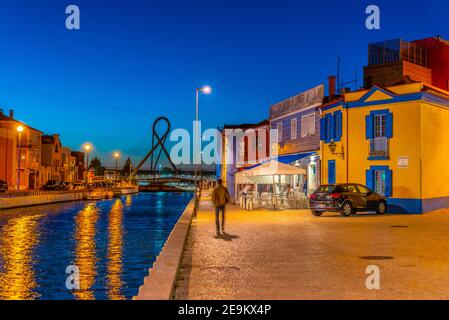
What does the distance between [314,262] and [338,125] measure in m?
20.5

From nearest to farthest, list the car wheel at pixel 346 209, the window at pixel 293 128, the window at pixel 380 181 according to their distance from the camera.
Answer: the car wheel at pixel 346 209
the window at pixel 380 181
the window at pixel 293 128

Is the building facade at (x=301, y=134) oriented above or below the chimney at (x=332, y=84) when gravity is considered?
below

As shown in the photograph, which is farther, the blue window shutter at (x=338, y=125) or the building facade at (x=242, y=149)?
the building facade at (x=242, y=149)

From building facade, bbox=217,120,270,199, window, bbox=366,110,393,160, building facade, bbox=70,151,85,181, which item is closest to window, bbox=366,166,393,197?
window, bbox=366,110,393,160

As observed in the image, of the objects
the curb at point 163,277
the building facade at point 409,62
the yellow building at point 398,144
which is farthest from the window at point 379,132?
the curb at point 163,277

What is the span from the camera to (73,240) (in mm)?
19766

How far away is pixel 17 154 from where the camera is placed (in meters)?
75.7

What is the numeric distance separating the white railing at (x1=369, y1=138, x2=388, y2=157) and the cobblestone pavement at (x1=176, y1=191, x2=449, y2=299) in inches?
342

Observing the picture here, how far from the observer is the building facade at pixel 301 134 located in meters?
34.2

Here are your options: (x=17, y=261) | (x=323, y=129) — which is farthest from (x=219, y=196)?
(x=323, y=129)

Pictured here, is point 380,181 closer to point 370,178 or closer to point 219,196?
point 370,178

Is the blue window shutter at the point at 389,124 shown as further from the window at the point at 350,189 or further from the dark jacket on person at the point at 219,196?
the dark jacket on person at the point at 219,196

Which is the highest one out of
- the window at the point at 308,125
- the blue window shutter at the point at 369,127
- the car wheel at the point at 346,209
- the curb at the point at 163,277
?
the window at the point at 308,125

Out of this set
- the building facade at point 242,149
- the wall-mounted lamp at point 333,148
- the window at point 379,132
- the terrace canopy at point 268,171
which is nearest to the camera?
the window at point 379,132
